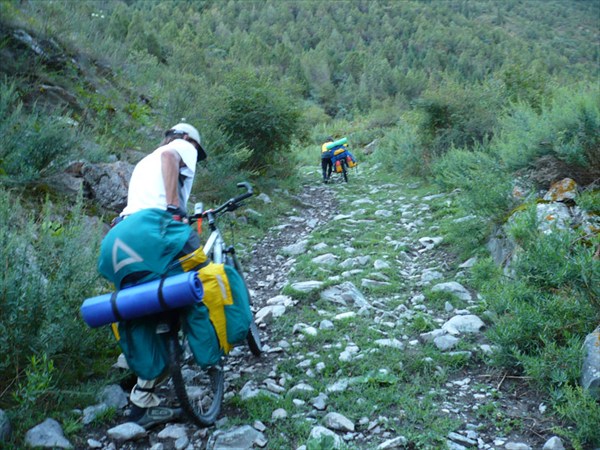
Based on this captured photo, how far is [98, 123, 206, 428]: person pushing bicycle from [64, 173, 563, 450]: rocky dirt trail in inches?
11.1

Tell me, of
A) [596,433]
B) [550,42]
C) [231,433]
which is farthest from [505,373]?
[550,42]

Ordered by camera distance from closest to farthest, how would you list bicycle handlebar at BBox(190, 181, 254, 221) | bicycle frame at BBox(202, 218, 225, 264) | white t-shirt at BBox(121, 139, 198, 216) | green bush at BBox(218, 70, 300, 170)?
white t-shirt at BBox(121, 139, 198, 216), bicycle handlebar at BBox(190, 181, 254, 221), bicycle frame at BBox(202, 218, 225, 264), green bush at BBox(218, 70, 300, 170)

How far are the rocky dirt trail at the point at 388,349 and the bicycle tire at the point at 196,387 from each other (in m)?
0.11

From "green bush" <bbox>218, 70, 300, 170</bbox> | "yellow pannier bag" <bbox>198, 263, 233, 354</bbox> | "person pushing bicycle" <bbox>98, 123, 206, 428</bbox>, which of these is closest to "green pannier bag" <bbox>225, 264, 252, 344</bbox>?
"yellow pannier bag" <bbox>198, 263, 233, 354</bbox>

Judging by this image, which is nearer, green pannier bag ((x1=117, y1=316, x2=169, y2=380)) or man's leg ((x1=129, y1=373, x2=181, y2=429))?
green pannier bag ((x1=117, y1=316, x2=169, y2=380))

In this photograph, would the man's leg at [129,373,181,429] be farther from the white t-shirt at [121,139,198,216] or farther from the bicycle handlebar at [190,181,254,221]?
the bicycle handlebar at [190,181,254,221]

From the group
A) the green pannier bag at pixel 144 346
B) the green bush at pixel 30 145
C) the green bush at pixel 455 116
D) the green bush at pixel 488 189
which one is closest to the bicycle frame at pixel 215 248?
the green pannier bag at pixel 144 346

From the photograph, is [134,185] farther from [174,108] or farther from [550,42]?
[550,42]

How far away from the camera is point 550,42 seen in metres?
121

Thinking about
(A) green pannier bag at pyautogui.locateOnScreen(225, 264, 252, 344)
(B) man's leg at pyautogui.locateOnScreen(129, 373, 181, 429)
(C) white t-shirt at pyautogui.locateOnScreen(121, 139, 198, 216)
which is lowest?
(B) man's leg at pyautogui.locateOnScreen(129, 373, 181, 429)

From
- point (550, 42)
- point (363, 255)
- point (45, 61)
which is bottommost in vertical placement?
point (550, 42)

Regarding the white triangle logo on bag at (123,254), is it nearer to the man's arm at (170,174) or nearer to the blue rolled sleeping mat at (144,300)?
the blue rolled sleeping mat at (144,300)

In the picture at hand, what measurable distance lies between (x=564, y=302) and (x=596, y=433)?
1298 millimetres

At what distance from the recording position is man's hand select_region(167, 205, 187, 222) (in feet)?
11.5
